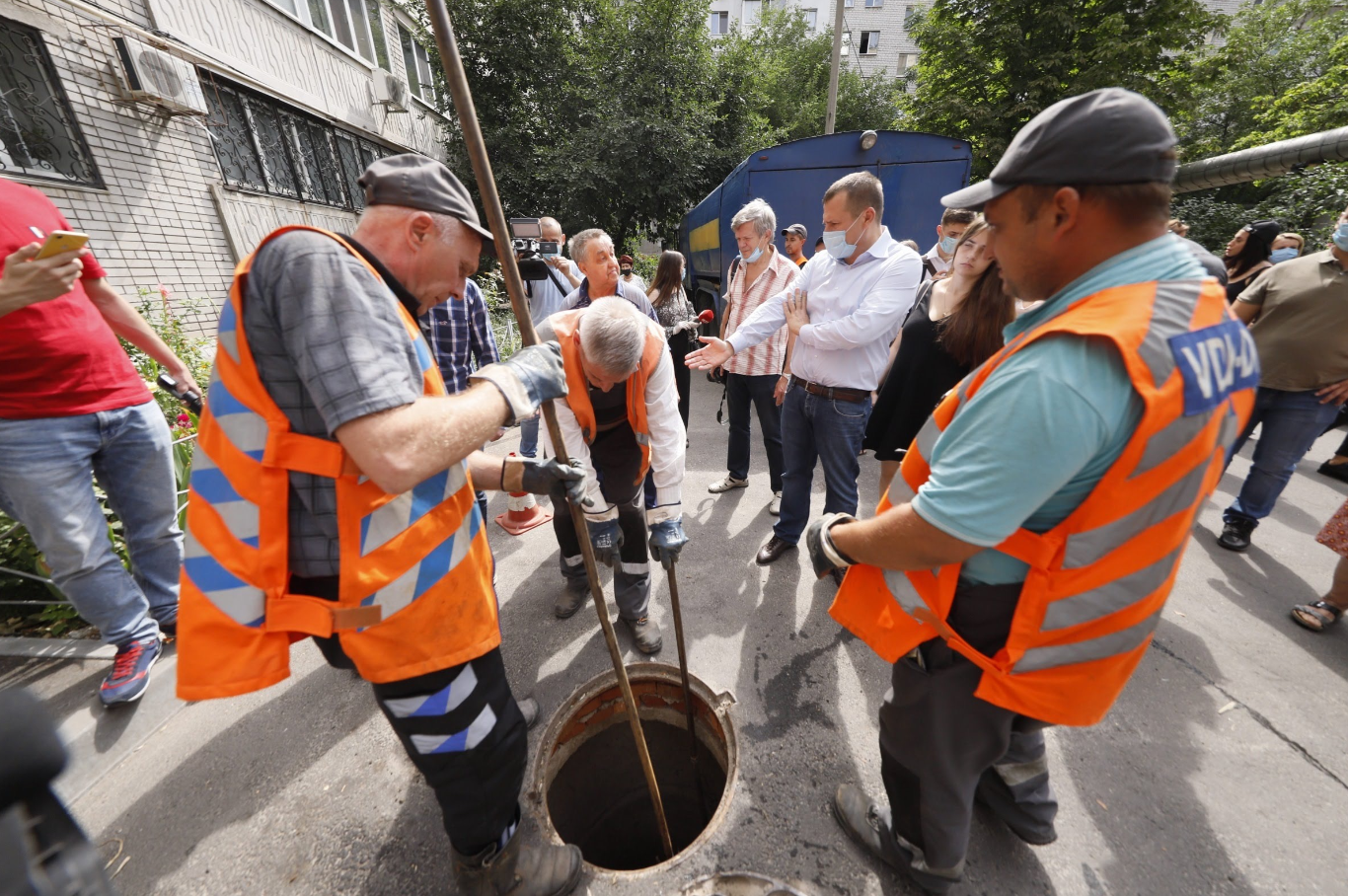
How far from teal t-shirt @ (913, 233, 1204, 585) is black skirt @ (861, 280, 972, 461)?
161 centimetres

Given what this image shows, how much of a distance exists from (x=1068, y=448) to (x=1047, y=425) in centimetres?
6

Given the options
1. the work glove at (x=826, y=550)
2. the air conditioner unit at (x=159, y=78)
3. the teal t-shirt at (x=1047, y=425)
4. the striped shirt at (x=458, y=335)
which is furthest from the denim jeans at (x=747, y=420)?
the air conditioner unit at (x=159, y=78)

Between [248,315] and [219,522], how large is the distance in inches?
18.2

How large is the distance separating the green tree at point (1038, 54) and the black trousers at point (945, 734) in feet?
47.4

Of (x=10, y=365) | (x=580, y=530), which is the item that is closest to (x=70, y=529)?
(x=10, y=365)

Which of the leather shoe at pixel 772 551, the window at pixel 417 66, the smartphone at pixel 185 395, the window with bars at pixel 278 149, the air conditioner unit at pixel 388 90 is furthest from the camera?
the window at pixel 417 66

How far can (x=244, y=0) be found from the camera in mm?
6848

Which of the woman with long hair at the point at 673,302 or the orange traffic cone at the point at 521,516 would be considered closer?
the orange traffic cone at the point at 521,516

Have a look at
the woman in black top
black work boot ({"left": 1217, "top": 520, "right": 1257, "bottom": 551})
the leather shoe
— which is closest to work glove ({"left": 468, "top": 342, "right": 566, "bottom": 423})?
the woman in black top

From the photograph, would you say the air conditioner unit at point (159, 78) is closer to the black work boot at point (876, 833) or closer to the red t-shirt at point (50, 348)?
the red t-shirt at point (50, 348)

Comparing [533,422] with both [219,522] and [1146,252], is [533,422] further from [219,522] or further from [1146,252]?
[1146,252]

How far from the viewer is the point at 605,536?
259 centimetres

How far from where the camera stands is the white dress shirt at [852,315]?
103 inches

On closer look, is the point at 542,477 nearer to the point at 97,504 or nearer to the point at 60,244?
the point at 60,244
